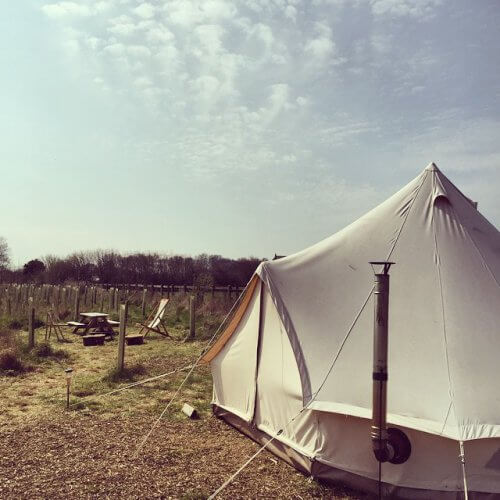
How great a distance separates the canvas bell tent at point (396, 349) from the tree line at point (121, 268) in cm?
Result: 3270

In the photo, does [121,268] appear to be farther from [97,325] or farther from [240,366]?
[240,366]

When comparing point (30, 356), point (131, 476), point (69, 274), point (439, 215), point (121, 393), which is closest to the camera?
point (131, 476)

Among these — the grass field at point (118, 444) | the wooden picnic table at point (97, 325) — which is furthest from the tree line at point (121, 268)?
the grass field at point (118, 444)

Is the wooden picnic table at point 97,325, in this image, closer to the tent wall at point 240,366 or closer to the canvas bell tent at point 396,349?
the tent wall at point 240,366

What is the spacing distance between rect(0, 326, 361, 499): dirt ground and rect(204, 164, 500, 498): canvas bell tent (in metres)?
0.41

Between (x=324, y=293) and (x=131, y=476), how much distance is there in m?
2.71

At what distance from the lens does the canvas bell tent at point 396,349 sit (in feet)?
13.1

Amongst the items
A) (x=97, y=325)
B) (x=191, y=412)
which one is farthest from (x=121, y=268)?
(x=191, y=412)

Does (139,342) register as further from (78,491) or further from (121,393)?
(78,491)

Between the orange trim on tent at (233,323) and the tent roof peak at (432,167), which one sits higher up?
the tent roof peak at (432,167)

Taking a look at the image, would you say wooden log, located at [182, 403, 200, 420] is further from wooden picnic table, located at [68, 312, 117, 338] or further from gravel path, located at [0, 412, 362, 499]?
wooden picnic table, located at [68, 312, 117, 338]

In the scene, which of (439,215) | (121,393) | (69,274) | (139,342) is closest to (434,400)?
(439,215)

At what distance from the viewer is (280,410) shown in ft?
16.9

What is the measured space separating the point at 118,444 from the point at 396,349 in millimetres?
3341
